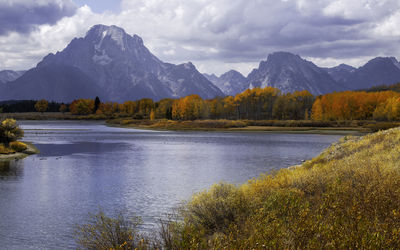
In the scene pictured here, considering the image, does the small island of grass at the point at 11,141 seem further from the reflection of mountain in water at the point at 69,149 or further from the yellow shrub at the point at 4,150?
the reflection of mountain in water at the point at 69,149

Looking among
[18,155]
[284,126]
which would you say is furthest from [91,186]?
[284,126]

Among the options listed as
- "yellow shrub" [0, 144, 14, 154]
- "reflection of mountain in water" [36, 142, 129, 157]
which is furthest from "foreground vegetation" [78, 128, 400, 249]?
"reflection of mountain in water" [36, 142, 129, 157]

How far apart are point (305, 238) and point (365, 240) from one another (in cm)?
146

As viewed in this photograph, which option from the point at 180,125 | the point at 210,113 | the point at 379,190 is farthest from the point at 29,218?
the point at 210,113

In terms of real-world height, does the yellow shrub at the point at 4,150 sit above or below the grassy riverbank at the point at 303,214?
below

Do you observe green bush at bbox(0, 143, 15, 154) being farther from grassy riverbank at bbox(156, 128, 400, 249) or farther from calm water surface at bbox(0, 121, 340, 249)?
grassy riverbank at bbox(156, 128, 400, 249)

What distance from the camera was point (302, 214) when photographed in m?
9.83

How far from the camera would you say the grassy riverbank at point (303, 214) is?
28.5 ft

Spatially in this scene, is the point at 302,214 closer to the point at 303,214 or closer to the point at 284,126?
the point at 303,214

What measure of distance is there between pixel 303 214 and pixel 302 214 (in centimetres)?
14

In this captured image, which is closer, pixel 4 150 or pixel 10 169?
pixel 10 169

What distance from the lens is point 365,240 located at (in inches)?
312

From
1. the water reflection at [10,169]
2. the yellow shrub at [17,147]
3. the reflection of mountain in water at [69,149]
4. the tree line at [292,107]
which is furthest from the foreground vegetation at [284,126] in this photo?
the water reflection at [10,169]

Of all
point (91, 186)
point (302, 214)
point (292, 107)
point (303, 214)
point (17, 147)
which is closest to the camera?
point (303, 214)
